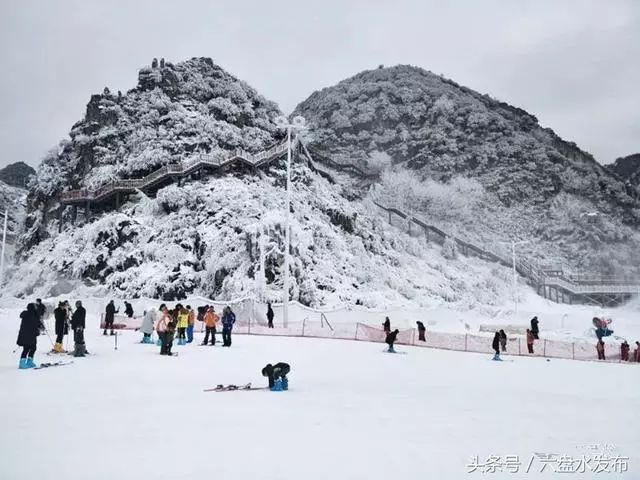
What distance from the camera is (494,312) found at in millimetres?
44906

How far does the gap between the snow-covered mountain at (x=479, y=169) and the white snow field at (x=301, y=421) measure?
245 feet

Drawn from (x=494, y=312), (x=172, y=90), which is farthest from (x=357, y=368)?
(x=172, y=90)

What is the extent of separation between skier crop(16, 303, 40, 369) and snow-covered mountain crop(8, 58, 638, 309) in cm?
2676

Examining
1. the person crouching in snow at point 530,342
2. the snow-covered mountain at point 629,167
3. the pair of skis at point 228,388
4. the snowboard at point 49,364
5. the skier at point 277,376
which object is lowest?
the pair of skis at point 228,388

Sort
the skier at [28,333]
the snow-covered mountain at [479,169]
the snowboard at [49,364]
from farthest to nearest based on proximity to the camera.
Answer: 1. the snow-covered mountain at [479,169]
2. the snowboard at [49,364]
3. the skier at [28,333]

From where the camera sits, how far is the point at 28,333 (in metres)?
12.9

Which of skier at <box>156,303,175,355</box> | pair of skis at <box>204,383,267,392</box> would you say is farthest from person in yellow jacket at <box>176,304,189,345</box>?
pair of skis at <box>204,383,267,392</box>

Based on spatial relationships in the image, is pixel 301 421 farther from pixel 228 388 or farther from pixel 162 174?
pixel 162 174

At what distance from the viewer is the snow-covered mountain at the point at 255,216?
46688 mm

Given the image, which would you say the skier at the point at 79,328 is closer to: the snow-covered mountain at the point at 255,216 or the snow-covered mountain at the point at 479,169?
the snow-covered mountain at the point at 255,216

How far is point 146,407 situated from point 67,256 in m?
47.4

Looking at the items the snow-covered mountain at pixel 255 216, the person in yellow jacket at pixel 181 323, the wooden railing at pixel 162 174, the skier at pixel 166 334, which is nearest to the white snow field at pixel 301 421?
the skier at pixel 166 334

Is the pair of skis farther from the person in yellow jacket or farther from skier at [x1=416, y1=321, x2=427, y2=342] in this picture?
skier at [x1=416, y1=321, x2=427, y2=342]

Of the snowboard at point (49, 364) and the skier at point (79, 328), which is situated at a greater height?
the skier at point (79, 328)
